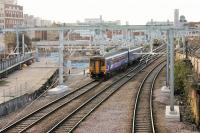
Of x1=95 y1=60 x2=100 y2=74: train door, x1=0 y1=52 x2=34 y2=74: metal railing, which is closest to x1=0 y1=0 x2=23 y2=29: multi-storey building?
x1=0 y1=52 x2=34 y2=74: metal railing

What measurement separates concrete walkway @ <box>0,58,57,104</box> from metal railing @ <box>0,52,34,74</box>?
3.45ft

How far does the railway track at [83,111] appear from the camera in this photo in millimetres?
19875

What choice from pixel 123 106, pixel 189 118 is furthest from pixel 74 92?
pixel 189 118

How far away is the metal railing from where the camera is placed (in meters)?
44.5

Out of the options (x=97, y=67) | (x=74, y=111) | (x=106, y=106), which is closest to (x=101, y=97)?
(x=106, y=106)

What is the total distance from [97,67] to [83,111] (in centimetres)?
1481

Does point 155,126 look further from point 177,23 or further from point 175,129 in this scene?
point 177,23

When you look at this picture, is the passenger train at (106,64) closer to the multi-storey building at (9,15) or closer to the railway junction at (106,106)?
the railway junction at (106,106)

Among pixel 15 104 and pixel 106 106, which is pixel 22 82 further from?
pixel 106 106

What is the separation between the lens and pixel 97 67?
38719 mm

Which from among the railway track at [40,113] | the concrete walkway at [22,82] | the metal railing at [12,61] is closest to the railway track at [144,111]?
the railway track at [40,113]

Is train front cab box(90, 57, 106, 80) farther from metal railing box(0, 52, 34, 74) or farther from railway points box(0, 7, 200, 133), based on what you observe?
metal railing box(0, 52, 34, 74)

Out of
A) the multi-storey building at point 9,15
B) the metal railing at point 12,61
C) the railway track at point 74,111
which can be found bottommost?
the railway track at point 74,111

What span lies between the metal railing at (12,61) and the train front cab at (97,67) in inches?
414
